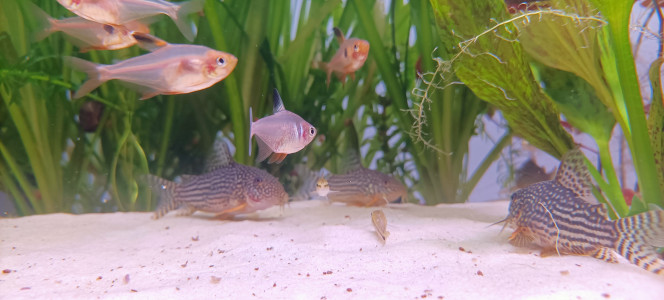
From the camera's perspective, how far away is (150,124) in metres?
4.41

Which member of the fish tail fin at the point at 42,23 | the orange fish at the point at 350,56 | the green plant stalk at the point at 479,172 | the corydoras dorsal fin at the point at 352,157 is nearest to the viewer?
the fish tail fin at the point at 42,23

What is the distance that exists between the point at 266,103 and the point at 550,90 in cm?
277

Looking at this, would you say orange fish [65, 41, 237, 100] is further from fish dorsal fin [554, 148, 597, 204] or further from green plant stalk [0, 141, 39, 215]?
green plant stalk [0, 141, 39, 215]

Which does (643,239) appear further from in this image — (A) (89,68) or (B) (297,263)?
(A) (89,68)

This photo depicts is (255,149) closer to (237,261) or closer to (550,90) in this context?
(237,261)

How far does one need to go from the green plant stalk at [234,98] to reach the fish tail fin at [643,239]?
3.21 metres

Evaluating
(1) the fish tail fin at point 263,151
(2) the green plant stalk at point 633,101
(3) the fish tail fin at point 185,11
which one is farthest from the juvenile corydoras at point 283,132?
(2) the green plant stalk at point 633,101

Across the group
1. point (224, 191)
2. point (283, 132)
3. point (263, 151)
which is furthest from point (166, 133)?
point (283, 132)

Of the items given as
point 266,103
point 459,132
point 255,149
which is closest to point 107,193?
point 255,149

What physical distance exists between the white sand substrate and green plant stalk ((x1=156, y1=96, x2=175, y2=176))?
109 cm

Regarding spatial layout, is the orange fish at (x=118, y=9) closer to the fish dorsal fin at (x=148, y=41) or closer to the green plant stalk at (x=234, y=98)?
the fish dorsal fin at (x=148, y=41)

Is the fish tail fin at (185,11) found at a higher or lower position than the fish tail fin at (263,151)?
higher

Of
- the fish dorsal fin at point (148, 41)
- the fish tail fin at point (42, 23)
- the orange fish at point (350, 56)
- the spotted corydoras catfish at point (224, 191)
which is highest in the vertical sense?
the fish tail fin at point (42, 23)

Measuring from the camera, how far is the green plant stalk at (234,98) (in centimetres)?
377
